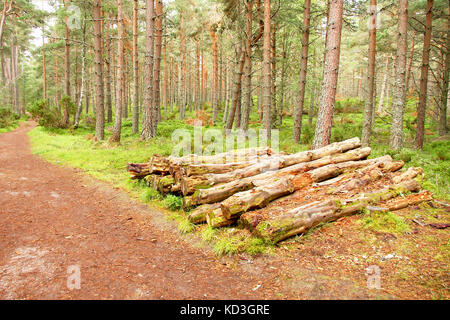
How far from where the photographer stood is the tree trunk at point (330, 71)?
23.4ft

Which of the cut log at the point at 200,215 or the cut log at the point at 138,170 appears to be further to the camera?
the cut log at the point at 138,170

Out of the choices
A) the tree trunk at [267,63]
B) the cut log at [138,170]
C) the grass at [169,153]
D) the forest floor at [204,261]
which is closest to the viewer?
the forest floor at [204,261]

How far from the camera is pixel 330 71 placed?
727 centimetres

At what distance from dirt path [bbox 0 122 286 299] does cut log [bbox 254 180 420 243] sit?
0.65m

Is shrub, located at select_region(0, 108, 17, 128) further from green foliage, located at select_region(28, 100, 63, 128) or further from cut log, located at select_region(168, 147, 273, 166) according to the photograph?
cut log, located at select_region(168, 147, 273, 166)

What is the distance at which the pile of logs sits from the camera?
4.44 m

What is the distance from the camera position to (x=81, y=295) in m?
3.07

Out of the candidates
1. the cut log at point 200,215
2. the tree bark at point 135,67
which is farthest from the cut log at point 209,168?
the tree bark at point 135,67

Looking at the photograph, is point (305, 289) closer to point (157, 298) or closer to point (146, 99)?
point (157, 298)

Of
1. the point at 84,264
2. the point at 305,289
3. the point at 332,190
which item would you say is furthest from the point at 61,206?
the point at 332,190

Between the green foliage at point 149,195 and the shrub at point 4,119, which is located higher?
the shrub at point 4,119

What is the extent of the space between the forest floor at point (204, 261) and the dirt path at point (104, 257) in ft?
0.05

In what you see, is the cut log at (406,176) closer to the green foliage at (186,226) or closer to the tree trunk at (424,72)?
the green foliage at (186,226)

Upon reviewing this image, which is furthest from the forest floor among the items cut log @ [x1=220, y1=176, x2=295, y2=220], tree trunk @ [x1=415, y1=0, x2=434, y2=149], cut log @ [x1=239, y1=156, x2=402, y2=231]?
tree trunk @ [x1=415, y1=0, x2=434, y2=149]
